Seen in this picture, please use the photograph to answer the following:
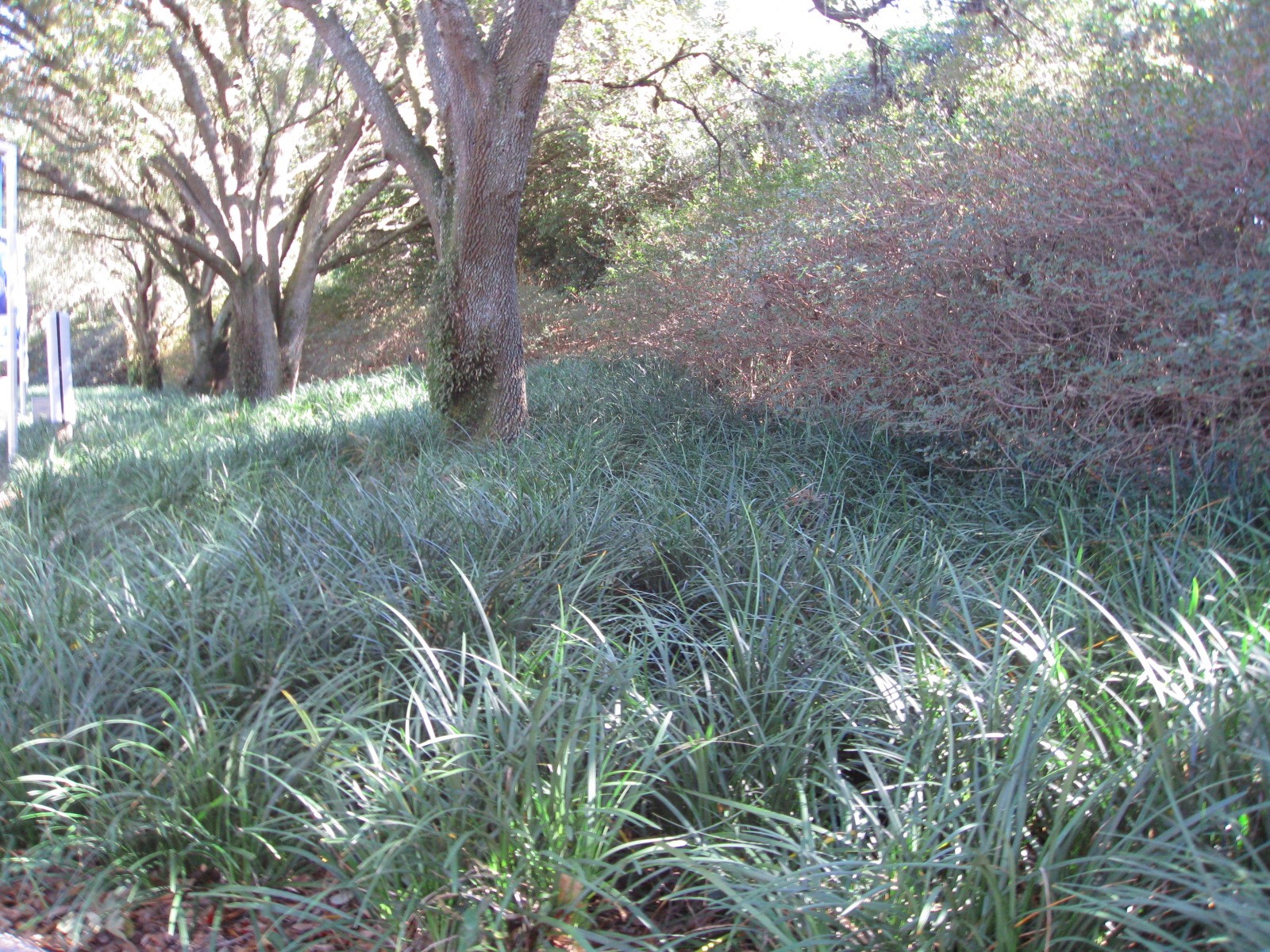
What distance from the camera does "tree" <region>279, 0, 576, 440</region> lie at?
8078mm

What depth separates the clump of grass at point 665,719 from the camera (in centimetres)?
245

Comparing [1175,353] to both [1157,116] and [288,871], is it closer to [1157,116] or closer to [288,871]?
[1157,116]

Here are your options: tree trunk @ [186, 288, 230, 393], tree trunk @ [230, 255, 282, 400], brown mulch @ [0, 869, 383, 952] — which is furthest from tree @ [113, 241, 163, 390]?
brown mulch @ [0, 869, 383, 952]

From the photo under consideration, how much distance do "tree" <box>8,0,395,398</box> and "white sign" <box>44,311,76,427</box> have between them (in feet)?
9.76

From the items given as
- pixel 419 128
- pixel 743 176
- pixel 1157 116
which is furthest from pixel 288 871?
pixel 743 176

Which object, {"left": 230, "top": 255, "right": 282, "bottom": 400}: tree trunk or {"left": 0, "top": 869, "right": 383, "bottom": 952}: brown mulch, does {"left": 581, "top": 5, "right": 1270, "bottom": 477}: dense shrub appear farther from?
{"left": 230, "top": 255, "right": 282, "bottom": 400}: tree trunk

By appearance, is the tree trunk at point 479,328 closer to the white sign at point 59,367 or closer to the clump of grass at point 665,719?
the clump of grass at point 665,719

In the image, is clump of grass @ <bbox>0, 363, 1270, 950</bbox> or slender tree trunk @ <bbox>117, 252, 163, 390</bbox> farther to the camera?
slender tree trunk @ <bbox>117, 252, 163, 390</bbox>

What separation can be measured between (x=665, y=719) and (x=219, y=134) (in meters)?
15.4

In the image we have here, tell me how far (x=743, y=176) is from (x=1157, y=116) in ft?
21.5

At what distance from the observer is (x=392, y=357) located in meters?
22.6

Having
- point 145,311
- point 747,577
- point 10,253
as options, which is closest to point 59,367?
point 10,253

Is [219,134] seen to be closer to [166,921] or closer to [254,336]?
[254,336]

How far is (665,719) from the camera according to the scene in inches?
120
